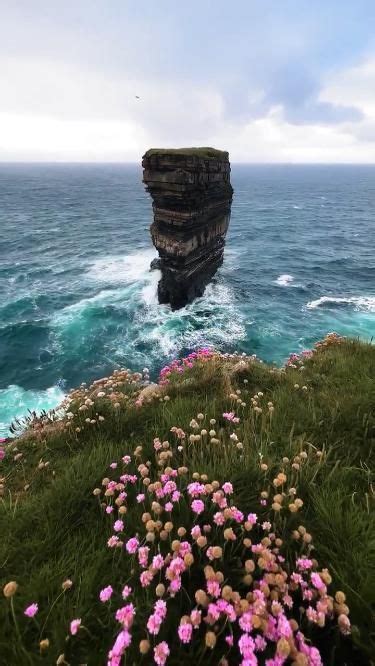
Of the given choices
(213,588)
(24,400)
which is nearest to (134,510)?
(213,588)

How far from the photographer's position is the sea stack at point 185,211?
2800 centimetres

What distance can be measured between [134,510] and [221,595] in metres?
1.16

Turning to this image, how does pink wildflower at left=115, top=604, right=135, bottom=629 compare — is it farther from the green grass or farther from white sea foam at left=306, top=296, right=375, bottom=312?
white sea foam at left=306, top=296, right=375, bottom=312

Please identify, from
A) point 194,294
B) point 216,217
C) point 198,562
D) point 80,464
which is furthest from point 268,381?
point 216,217

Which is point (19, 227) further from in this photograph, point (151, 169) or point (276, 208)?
point (276, 208)

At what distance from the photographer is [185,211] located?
29.6 m

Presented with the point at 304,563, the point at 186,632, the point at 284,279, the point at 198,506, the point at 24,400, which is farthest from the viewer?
the point at 284,279

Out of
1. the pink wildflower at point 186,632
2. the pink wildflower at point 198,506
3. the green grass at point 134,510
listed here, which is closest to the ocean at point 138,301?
the green grass at point 134,510

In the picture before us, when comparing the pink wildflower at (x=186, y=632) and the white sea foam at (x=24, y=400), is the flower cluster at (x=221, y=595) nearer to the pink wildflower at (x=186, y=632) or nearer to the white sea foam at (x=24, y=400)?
the pink wildflower at (x=186, y=632)

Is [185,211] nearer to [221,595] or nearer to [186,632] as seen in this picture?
[221,595]

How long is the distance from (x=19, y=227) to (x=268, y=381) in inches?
2749

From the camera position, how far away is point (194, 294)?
1414 inches

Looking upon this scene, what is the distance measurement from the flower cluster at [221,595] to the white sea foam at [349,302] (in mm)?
34322

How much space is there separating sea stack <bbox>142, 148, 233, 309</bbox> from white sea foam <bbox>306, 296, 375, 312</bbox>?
469 inches
